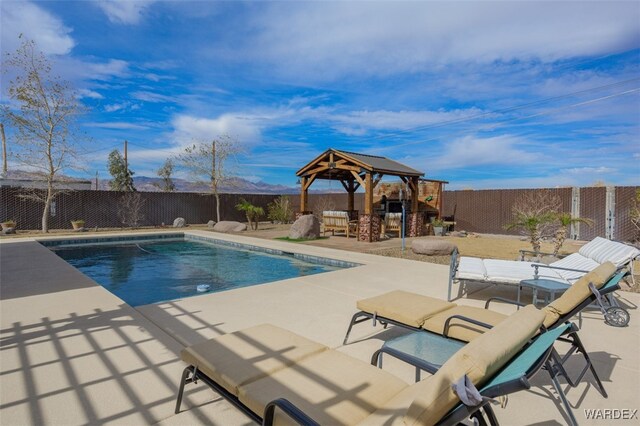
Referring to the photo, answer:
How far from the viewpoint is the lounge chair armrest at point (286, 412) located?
4.80 ft

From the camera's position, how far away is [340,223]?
44.4 feet

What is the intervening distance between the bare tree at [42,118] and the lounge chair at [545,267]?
57.9 feet

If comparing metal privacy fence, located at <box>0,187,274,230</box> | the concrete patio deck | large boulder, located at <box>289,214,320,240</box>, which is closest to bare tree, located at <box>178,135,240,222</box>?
metal privacy fence, located at <box>0,187,274,230</box>

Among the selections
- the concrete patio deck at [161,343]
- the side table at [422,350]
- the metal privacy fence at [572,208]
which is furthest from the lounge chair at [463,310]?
the metal privacy fence at [572,208]

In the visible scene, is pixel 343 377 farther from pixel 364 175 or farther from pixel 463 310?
pixel 364 175

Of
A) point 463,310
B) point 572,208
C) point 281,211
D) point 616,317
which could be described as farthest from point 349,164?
point 463,310

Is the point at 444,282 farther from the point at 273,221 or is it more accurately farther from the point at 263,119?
the point at 263,119

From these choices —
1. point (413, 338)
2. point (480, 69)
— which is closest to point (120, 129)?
point (480, 69)

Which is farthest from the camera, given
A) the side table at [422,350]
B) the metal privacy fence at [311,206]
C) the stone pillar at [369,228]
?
the metal privacy fence at [311,206]

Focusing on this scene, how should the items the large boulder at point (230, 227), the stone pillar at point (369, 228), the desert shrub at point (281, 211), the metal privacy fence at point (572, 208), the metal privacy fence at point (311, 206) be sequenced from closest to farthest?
the stone pillar at point (369, 228) < the metal privacy fence at point (572, 208) < the metal privacy fence at point (311, 206) < the large boulder at point (230, 227) < the desert shrub at point (281, 211)

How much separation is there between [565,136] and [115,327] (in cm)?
2688

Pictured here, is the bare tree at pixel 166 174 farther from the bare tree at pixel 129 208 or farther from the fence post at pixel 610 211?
the fence post at pixel 610 211

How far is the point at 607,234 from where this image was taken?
1263 cm

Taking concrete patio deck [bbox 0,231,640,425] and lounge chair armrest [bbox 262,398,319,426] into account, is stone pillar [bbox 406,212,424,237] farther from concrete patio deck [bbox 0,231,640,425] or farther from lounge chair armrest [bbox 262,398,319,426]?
lounge chair armrest [bbox 262,398,319,426]
